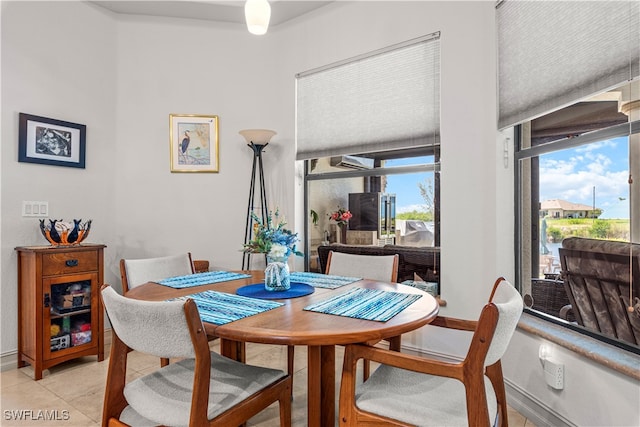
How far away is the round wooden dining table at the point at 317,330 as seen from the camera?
121 centimetres

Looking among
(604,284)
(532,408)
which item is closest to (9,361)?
(532,408)

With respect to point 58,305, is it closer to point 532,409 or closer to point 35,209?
point 35,209

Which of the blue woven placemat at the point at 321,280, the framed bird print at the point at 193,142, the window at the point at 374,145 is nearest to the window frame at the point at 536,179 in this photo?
the window at the point at 374,145

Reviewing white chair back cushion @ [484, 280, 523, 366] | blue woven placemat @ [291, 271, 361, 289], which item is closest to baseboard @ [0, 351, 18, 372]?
blue woven placemat @ [291, 271, 361, 289]

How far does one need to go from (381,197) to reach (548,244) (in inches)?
53.8

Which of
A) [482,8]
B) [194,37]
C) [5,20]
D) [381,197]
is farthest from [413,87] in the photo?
[5,20]

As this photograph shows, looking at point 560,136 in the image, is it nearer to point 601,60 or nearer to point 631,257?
point 601,60

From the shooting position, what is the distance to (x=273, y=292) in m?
1.83

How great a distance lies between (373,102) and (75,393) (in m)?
Result: 2.94

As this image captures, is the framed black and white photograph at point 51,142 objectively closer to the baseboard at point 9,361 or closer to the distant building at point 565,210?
the baseboard at point 9,361

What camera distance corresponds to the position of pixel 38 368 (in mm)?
2531

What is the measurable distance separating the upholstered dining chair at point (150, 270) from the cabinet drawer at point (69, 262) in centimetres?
72

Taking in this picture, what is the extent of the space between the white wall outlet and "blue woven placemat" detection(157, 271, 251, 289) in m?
1.51

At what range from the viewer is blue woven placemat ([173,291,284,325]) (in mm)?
1381
